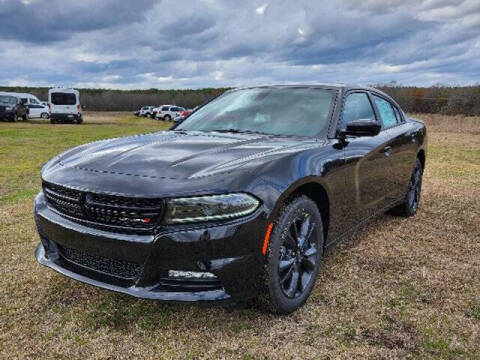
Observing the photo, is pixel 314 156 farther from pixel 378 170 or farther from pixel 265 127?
pixel 378 170

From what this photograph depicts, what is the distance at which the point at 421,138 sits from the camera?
17.6 ft

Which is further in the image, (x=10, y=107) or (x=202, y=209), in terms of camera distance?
(x=10, y=107)

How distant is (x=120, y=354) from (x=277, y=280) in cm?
96

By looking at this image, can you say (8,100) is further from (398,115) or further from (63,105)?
(398,115)

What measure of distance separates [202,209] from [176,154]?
63 centimetres

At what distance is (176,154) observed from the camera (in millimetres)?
2844

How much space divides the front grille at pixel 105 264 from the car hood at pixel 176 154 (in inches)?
19.5

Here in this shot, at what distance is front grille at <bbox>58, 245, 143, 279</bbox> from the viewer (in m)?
2.47

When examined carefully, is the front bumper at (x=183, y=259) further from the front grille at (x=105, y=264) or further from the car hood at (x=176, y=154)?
the car hood at (x=176, y=154)

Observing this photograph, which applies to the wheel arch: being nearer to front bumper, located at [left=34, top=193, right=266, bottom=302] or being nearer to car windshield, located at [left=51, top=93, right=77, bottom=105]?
front bumper, located at [left=34, top=193, right=266, bottom=302]

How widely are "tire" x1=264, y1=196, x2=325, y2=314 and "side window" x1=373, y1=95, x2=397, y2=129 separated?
6.28ft

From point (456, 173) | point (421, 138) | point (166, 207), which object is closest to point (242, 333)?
point (166, 207)

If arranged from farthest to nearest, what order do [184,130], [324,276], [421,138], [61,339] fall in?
[421,138] → [184,130] → [324,276] → [61,339]

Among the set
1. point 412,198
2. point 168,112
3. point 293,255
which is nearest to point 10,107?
point 168,112
